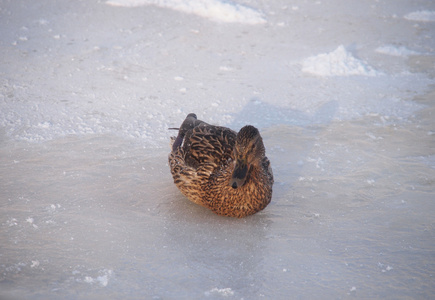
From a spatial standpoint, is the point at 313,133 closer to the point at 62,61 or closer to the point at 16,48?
the point at 62,61

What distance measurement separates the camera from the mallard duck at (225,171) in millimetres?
3703

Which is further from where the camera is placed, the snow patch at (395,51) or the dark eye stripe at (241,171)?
the snow patch at (395,51)

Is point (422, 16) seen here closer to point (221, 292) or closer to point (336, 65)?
point (336, 65)

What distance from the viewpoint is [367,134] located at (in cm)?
570

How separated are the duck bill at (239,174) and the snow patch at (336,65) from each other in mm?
4130

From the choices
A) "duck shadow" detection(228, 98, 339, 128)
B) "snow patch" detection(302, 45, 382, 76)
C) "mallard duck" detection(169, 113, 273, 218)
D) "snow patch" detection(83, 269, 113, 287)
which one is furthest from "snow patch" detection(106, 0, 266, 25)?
"snow patch" detection(83, 269, 113, 287)

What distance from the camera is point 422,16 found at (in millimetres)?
10273

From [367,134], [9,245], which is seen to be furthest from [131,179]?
[367,134]

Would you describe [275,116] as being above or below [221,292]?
above

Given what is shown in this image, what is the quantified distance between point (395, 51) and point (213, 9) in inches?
140

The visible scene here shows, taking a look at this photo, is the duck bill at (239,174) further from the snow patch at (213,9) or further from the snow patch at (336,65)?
the snow patch at (213,9)

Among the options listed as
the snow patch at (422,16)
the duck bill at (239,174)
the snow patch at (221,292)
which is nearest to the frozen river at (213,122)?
the snow patch at (221,292)

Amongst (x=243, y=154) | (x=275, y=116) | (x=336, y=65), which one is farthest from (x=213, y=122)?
(x=336, y=65)

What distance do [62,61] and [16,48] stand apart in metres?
0.86
